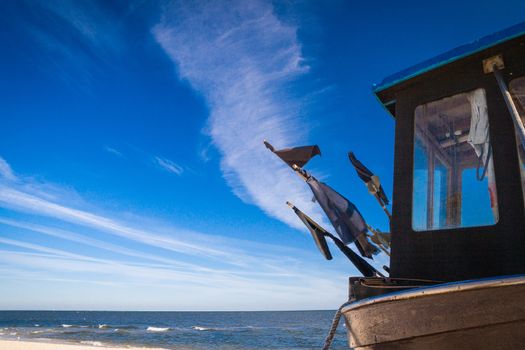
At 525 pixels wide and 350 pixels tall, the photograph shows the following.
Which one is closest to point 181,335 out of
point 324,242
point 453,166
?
point 324,242

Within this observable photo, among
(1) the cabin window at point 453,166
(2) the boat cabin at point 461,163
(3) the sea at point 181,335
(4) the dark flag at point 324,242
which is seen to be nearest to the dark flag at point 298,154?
(4) the dark flag at point 324,242

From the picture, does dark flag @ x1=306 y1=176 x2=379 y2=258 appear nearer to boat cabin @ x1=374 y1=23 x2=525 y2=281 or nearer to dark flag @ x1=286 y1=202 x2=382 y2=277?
dark flag @ x1=286 y1=202 x2=382 y2=277

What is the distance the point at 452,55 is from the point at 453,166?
38.7 inches

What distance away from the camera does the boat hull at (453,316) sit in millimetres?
2125

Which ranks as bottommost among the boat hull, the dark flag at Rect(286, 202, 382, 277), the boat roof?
the boat hull

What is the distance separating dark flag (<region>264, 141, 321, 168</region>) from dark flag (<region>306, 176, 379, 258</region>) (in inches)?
10.5

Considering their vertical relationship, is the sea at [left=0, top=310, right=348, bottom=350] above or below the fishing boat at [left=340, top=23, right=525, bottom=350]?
below

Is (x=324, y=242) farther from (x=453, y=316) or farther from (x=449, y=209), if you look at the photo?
(x=453, y=316)

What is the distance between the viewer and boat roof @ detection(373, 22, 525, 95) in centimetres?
311

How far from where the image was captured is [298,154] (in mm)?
4078

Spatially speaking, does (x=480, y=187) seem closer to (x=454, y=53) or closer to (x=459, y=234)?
(x=459, y=234)

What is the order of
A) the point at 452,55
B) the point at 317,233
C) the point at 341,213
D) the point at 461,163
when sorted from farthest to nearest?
the point at 317,233 < the point at 341,213 < the point at 461,163 < the point at 452,55

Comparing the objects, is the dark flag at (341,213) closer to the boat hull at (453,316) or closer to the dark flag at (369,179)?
the dark flag at (369,179)

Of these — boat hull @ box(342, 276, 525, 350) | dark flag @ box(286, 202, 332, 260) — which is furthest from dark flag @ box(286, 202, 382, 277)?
boat hull @ box(342, 276, 525, 350)
